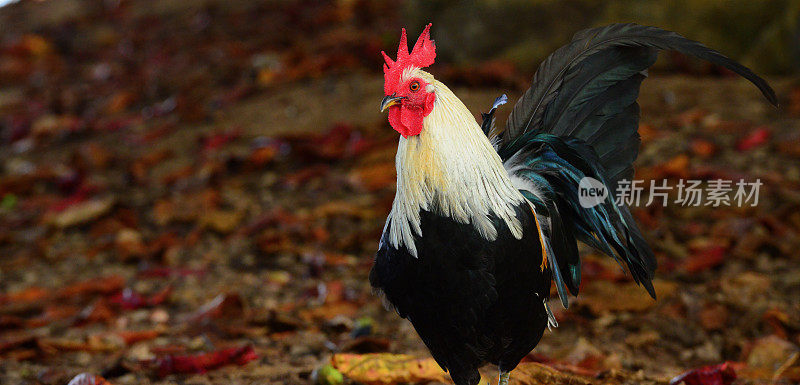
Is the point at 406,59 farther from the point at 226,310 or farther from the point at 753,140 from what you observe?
the point at 753,140

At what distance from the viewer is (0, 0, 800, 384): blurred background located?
3.54m

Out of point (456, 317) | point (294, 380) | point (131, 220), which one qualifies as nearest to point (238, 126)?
point (131, 220)

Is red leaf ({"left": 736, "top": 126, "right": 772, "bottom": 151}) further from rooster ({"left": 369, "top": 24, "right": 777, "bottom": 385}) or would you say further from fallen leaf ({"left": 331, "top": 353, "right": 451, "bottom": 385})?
fallen leaf ({"left": 331, "top": 353, "right": 451, "bottom": 385})

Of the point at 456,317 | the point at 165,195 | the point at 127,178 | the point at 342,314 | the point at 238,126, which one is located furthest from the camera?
the point at 238,126

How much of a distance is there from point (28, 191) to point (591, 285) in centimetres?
490

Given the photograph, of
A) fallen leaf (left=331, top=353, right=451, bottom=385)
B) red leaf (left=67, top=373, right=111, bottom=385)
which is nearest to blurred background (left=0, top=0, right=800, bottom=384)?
fallen leaf (left=331, top=353, right=451, bottom=385)

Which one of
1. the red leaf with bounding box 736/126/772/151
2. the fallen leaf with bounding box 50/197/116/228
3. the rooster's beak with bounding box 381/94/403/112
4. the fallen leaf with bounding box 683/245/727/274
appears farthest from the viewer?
the fallen leaf with bounding box 50/197/116/228

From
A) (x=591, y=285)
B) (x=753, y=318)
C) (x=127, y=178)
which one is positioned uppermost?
(x=127, y=178)

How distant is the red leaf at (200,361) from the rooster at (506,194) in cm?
108

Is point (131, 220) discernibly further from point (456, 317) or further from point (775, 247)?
point (775, 247)

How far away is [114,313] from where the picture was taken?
4.24 metres

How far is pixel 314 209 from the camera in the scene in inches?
212

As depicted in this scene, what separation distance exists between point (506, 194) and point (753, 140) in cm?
388

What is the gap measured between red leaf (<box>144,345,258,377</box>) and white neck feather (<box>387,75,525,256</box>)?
1380mm
